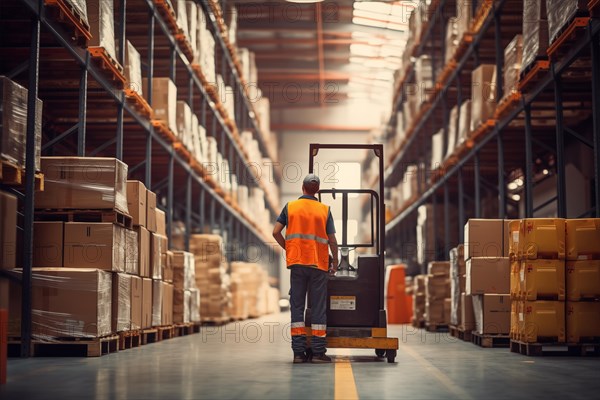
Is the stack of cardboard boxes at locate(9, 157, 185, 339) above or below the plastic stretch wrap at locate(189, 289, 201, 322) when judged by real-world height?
above

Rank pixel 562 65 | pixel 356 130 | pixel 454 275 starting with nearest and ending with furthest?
1. pixel 562 65
2. pixel 454 275
3. pixel 356 130

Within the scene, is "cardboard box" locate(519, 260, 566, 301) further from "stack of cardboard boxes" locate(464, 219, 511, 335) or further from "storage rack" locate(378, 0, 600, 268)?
"stack of cardboard boxes" locate(464, 219, 511, 335)

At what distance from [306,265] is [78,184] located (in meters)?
2.52

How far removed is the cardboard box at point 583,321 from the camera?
805 cm

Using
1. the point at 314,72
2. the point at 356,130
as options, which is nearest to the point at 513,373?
the point at 314,72

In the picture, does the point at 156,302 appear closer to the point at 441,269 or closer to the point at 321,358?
the point at 321,358

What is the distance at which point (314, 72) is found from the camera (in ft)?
104

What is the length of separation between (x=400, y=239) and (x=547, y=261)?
755 inches

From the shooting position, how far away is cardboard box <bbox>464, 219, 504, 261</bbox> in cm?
1054

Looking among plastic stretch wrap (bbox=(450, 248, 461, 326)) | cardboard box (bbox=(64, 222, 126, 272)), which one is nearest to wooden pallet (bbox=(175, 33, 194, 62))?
plastic stretch wrap (bbox=(450, 248, 461, 326))

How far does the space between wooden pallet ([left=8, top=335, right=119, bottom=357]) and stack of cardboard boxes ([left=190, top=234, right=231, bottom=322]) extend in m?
7.26

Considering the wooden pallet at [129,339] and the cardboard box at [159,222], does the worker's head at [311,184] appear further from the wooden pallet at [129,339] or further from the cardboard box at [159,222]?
the cardboard box at [159,222]

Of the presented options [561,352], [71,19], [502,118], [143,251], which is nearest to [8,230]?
[71,19]

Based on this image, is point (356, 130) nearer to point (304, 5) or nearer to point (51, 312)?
point (304, 5)
